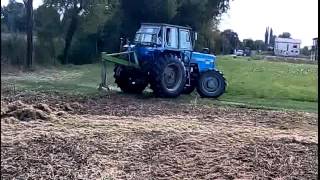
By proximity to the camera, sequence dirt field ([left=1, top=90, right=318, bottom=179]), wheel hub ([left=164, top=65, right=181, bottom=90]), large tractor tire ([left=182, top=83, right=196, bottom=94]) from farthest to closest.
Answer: large tractor tire ([left=182, top=83, right=196, bottom=94]) → wheel hub ([left=164, top=65, right=181, bottom=90]) → dirt field ([left=1, top=90, right=318, bottom=179])

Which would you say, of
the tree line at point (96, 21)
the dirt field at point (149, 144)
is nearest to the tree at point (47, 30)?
the tree line at point (96, 21)

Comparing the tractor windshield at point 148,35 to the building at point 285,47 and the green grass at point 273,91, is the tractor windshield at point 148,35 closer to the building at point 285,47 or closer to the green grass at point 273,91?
the green grass at point 273,91

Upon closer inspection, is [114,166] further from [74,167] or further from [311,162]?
[311,162]

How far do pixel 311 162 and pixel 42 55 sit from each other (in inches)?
955

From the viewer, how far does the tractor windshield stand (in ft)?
51.3

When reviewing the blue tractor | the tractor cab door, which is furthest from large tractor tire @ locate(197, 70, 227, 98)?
the tractor cab door

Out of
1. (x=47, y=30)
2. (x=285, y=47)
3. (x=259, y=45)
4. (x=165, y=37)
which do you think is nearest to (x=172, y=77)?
(x=165, y=37)

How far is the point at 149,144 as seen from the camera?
739cm

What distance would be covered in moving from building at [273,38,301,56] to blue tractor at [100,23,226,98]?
177 feet

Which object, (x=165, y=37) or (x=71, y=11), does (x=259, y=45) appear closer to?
(x=71, y=11)

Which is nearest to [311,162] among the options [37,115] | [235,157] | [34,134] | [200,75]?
[235,157]

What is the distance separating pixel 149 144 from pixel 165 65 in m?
7.68

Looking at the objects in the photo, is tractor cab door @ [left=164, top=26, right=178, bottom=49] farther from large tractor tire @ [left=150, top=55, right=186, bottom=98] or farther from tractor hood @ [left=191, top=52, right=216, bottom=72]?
tractor hood @ [left=191, top=52, right=216, bottom=72]

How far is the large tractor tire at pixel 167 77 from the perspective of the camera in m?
14.8
